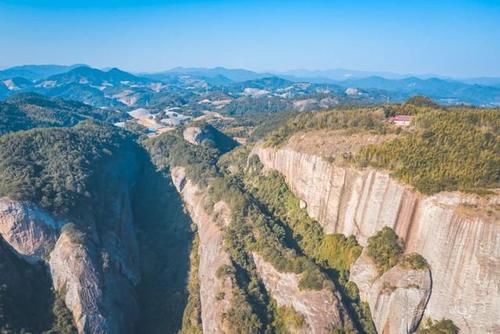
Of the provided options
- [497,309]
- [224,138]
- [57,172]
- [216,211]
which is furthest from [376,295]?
[224,138]

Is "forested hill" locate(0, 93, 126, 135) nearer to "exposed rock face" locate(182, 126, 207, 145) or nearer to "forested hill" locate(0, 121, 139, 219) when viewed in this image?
"forested hill" locate(0, 121, 139, 219)

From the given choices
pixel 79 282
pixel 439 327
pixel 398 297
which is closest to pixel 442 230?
pixel 398 297

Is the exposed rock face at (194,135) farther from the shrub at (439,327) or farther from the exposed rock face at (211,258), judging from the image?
the shrub at (439,327)

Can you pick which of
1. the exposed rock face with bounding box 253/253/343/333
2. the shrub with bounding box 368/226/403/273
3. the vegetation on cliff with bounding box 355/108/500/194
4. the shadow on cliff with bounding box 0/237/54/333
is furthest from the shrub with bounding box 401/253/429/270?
the shadow on cliff with bounding box 0/237/54/333

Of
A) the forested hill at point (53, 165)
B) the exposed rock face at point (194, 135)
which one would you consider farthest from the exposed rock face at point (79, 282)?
the exposed rock face at point (194, 135)

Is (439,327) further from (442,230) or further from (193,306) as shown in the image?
(193,306)

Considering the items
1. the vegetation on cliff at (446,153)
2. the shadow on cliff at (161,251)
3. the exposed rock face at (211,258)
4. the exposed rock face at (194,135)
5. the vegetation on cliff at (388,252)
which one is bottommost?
the shadow on cliff at (161,251)

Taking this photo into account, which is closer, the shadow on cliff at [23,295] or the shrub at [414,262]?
the shrub at [414,262]
